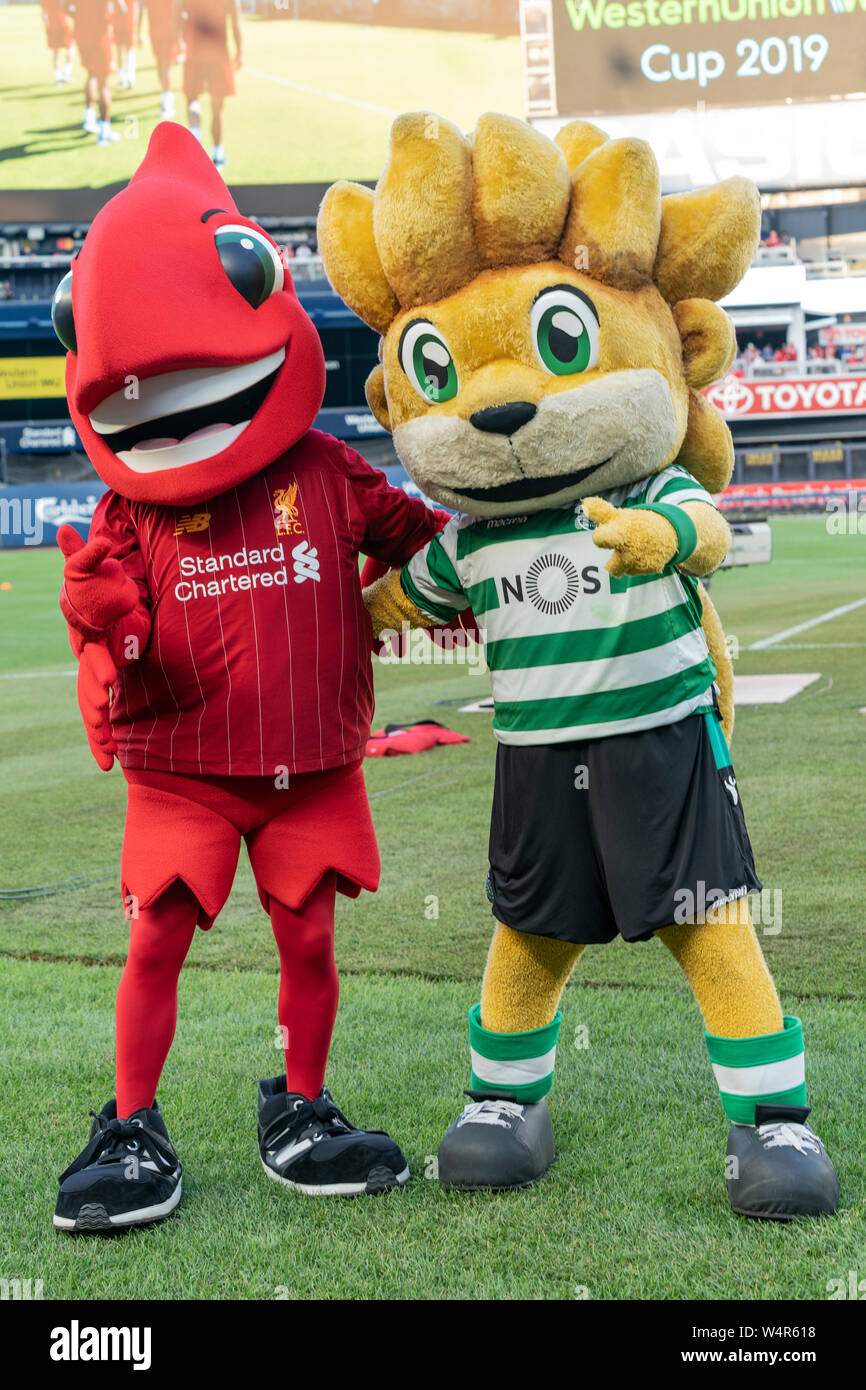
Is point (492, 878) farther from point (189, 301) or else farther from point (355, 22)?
point (355, 22)

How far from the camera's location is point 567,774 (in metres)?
2.87

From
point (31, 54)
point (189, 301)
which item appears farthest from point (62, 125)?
point (189, 301)

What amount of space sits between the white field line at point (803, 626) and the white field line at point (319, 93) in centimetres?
3671

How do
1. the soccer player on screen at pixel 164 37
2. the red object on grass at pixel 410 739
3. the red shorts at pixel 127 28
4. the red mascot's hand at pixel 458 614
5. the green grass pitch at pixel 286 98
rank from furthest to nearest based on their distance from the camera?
the soccer player on screen at pixel 164 37, the red shorts at pixel 127 28, the green grass pitch at pixel 286 98, the red object on grass at pixel 410 739, the red mascot's hand at pixel 458 614

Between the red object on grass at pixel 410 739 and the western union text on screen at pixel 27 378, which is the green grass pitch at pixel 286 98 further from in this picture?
the red object on grass at pixel 410 739

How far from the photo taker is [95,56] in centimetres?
4506

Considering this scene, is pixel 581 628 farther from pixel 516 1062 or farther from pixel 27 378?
pixel 27 378

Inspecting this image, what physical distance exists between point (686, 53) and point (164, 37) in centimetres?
1739

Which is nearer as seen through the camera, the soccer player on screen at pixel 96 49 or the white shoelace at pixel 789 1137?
the white shoelace at pixel 789 1137

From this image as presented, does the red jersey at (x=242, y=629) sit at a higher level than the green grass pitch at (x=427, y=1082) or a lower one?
higher

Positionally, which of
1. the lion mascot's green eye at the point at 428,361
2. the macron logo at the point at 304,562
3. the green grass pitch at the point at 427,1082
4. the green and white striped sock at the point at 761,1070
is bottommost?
the green grass pitch at the point at 427,1082

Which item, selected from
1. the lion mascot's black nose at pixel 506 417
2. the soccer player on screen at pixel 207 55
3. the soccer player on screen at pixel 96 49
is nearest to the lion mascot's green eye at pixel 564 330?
the lion mascot's black nose at pixel 506 417

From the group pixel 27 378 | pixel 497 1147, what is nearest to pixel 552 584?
pixel 497 1147

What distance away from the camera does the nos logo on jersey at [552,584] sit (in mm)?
2812
